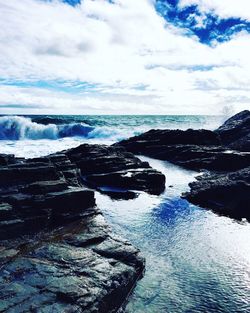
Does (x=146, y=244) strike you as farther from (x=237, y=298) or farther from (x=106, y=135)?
(x=106, y=135)

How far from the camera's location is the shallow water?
12.6 m

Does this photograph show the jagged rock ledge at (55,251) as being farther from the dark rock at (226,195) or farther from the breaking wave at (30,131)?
the breaking wave at (30,131)

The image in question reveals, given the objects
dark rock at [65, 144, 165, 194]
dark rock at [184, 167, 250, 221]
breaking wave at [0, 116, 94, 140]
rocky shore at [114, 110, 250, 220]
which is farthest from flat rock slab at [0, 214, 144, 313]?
breaking wave at [0, 116, 94, 140]

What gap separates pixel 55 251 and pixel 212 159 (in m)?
25.4

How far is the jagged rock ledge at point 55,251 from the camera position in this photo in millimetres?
11010

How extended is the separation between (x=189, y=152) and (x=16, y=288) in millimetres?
30990

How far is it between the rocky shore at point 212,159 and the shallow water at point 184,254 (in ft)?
6.43

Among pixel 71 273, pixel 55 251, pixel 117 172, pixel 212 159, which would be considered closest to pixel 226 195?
pixel 117 172

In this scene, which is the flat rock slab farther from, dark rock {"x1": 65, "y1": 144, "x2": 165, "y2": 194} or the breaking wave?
the breaking wave

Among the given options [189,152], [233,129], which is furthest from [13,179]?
[233,129]

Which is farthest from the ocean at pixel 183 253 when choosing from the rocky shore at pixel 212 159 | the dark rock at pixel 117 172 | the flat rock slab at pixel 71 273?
the rocky shore at pixel 212 159

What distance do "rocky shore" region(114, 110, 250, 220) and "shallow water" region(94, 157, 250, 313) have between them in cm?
196

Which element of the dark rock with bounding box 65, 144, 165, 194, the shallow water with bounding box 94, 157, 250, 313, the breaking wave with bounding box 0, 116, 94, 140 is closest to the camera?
the shallow water with bounding box 94, 157, 250, 313

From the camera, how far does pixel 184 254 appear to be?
53.1 feet
